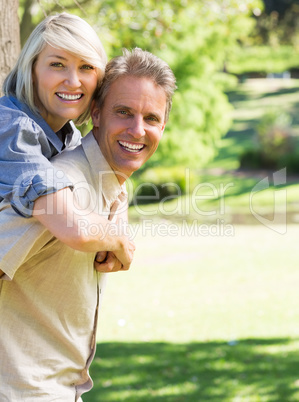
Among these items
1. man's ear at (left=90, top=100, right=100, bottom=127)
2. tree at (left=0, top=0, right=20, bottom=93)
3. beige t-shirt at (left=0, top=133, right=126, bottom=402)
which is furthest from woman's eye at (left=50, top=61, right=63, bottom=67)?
tree at (left=0, top=0, right=20, bottom=93)

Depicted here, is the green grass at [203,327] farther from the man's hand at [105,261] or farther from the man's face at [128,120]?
the man's face at [128,120]

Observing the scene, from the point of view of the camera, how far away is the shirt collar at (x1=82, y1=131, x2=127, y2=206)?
89.6 inches

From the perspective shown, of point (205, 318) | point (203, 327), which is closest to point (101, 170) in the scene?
point (203, 327)

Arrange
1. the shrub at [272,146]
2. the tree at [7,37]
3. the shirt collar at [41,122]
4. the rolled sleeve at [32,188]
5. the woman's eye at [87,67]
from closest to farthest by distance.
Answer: the rolled sleeve at [32,188] < the shirt collar at [41,122] < the woman's eye at [87,67] < the tree at [7,37] < the shrub at [272,146]

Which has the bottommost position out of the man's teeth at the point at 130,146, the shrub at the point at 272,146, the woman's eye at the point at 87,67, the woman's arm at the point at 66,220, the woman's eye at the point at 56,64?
the shrub at the point at 272,146

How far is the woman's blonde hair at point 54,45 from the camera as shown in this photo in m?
2.24

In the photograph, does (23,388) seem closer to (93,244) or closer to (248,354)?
(93,244)

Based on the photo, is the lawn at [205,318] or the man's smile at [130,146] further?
the lawn at [205,318]

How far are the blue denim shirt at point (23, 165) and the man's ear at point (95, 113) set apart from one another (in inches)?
10.4

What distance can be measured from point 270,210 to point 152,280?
9.76 meters

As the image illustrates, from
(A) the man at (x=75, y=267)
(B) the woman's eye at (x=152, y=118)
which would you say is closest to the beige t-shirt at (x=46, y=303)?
(A) the man at (x=75, y=267)

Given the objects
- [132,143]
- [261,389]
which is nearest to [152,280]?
[261,389]

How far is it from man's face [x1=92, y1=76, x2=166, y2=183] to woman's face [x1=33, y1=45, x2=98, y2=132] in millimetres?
95

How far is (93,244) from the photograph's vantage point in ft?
6.84
